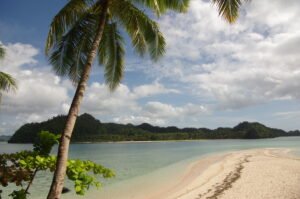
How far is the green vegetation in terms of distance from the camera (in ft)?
13.5

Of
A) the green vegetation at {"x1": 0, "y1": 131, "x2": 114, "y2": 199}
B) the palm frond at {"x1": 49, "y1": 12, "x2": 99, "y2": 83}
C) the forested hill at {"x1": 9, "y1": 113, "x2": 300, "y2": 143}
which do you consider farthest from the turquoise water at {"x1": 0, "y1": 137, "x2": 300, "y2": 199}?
the forested hill at {"x1": 9, "y1": 113, "x2": 300, "y2": 143}

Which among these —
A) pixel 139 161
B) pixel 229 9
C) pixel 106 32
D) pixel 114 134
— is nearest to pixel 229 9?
pixel 229 9

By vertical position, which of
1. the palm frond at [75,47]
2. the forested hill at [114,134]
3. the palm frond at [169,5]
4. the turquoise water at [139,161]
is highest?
the forested hill at [114,134]

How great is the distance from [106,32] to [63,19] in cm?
183

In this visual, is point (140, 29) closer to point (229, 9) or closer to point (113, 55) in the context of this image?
point (113, 55)

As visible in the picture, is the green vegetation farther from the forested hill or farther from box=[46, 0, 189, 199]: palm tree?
the forested hill

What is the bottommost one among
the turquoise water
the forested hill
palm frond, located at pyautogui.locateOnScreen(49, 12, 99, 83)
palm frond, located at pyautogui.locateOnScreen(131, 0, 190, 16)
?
Result: the turquoise water

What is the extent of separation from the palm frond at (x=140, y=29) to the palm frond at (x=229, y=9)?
2386 mm

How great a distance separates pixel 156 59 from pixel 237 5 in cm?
359

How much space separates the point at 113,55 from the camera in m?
10.3

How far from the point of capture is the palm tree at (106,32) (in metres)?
8.07

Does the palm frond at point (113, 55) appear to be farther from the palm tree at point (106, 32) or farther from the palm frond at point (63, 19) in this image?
the palm frond at point (63, 19)

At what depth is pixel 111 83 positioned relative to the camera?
1074 centimetres

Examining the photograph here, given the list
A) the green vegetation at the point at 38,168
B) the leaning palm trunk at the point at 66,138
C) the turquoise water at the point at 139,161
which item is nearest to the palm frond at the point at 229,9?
the leaning palm trunk at the point at 66,138
